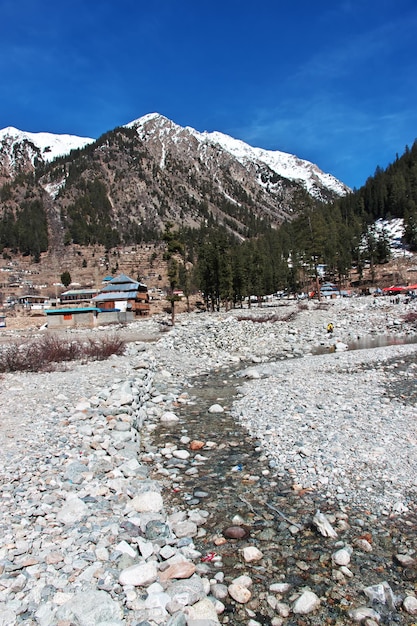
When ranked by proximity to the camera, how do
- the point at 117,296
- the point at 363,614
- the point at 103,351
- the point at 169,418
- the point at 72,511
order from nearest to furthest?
1. the point at 363,614
2. the point at 72,511
3. the point at 169,418
4. the point at 103,351
5. the point at 117,296

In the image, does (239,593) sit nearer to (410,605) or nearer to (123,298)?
(410,605)

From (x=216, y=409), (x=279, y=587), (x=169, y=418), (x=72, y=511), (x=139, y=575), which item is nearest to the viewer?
(x=139, y=575)

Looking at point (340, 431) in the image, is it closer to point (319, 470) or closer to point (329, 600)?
point (319, 470)

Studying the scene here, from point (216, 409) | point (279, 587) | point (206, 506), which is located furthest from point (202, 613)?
point (216, 409)

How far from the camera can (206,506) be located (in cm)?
639

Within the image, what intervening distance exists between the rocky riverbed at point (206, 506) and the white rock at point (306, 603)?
1 cm

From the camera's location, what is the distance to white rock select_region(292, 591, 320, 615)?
416 centimetres

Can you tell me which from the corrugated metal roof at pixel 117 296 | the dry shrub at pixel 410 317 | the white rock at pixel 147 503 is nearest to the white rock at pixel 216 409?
the white rock at pixel 147 503

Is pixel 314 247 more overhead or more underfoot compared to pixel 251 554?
more overhead

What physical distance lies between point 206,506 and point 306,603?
2.44 meters

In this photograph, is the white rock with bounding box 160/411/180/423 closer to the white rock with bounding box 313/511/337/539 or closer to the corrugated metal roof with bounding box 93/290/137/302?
the white rock with bounding box 313/511/337/539

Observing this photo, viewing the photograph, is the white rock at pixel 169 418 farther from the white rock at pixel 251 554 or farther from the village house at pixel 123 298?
the village house at pixel 123 298

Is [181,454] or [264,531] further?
[181,454]

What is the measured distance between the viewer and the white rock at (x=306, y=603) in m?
4.16
